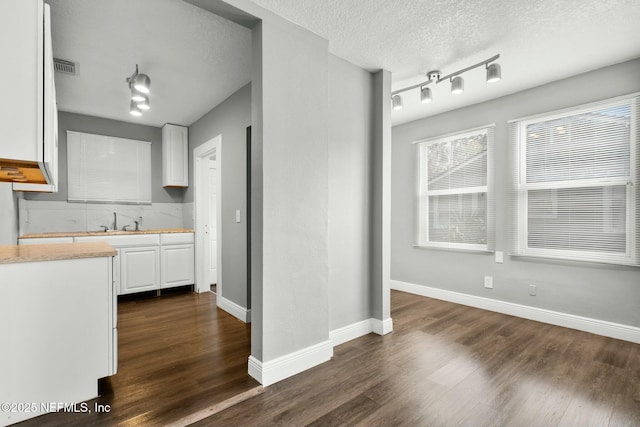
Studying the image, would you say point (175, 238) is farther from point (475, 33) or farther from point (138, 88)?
point (475, 33)

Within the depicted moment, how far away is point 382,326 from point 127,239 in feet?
11.3

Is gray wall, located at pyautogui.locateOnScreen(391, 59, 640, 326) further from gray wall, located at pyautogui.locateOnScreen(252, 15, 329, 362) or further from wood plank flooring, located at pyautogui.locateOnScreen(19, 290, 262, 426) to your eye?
wood plank flooring, located at pyautogui.locateOnScreen(19, 290, 262, 426)

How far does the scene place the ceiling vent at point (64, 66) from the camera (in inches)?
108

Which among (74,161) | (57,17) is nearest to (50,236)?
(74,161)

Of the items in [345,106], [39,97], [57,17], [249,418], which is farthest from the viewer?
[345,106]

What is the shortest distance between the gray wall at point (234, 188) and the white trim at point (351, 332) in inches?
41.0

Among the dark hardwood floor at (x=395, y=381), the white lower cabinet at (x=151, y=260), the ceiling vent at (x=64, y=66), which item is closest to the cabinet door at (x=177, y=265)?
the white lower cabinet at (x=151, y=260)

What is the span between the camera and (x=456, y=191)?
4.04 m

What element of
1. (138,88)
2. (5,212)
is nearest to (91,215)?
(5,212)

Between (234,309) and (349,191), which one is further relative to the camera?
(234,309)

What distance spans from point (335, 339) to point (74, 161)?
4.25m

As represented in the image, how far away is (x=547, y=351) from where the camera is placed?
2.60m

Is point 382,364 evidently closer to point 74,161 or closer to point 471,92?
point 471,92

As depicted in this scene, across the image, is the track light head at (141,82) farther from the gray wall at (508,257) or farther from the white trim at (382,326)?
the gray wall at (508,257)
